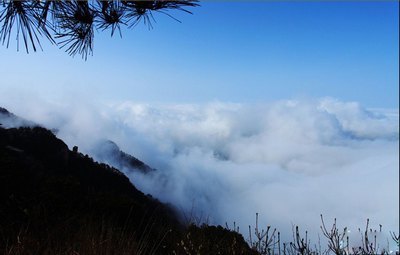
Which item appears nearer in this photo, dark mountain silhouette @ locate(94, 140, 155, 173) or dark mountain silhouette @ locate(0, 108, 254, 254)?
dark mountain silhouette @ locate(0, 108, 254, 254)

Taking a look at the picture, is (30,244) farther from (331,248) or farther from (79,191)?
(79,191)

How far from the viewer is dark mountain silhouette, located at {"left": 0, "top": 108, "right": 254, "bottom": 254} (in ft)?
14.3

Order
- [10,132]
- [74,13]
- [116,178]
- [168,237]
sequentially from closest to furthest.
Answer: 1. [74,13]
2. [168,237]
3. [10,132]
4. [116,178]

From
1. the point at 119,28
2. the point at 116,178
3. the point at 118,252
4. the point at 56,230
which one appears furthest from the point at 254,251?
the point at 116,178

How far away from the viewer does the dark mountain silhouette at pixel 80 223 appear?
4366 mm

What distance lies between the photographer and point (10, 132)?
928 inches

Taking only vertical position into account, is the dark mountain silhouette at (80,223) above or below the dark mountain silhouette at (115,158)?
below

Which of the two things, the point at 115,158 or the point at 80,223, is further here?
the point at 115,158

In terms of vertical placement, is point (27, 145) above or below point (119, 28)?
above

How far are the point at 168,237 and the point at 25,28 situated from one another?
4823 mm

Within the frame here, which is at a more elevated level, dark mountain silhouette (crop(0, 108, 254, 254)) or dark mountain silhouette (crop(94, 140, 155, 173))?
dark mountain silhouette (crop(94, 140, 155, 173))

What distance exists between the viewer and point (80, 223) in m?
5.54

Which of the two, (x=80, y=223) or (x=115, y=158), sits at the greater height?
(x=115, y=158)

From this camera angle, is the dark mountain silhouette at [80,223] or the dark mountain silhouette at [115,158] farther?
the dark mountain silhouette at [115,158]
